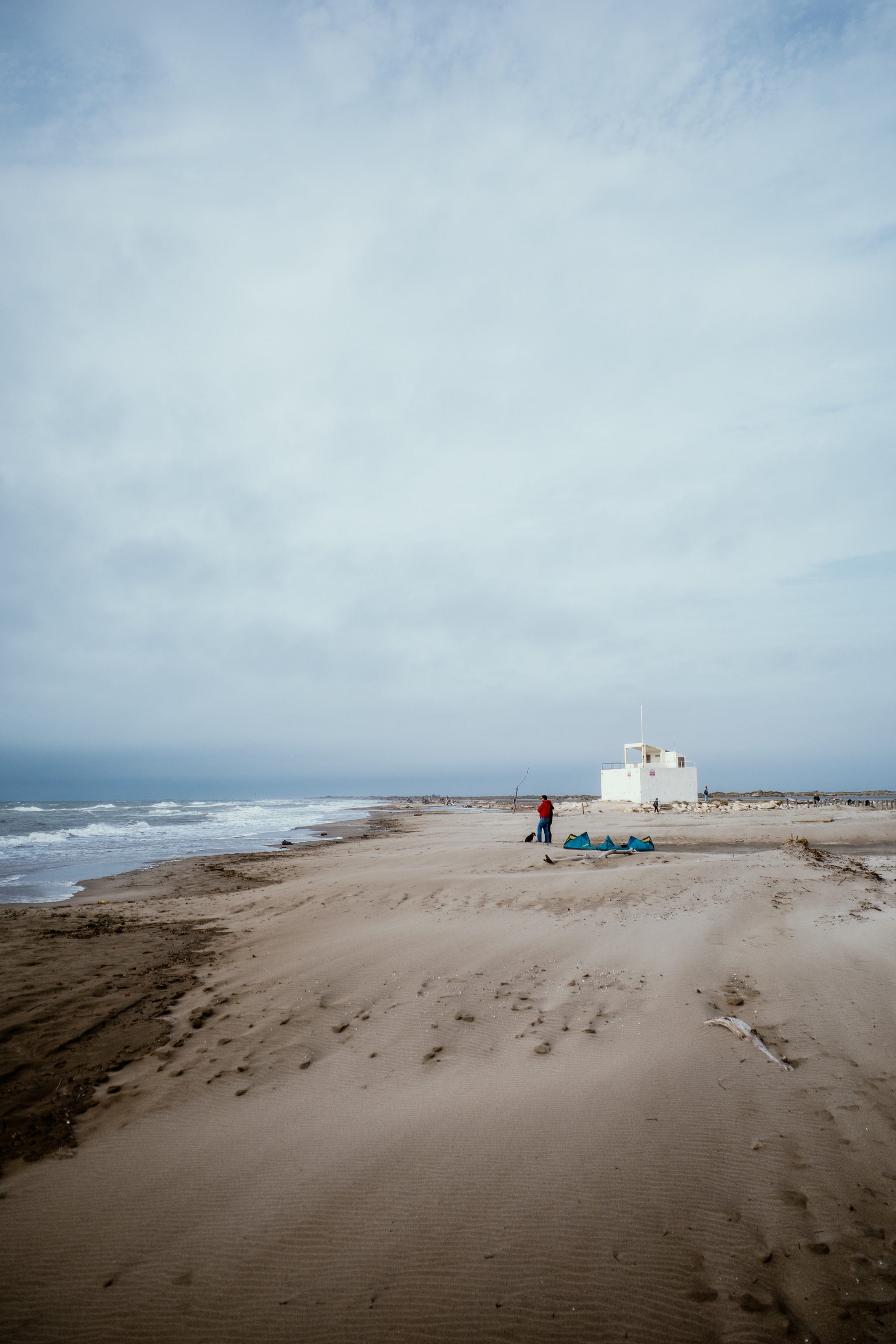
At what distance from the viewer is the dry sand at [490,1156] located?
2.92m

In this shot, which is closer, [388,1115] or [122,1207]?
[122,1207]

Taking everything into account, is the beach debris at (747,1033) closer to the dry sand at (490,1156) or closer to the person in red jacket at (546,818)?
the dry sand at (490,1156)

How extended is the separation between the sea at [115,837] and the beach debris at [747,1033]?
15062 mm

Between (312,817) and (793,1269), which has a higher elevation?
(793,1269)

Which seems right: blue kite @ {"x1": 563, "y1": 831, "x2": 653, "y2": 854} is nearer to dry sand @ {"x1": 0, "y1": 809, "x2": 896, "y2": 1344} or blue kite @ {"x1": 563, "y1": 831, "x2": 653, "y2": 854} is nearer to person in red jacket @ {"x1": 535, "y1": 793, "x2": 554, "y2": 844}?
person in red jacket @ {"x1": 535, "y1": 793, "x2": 554, "y2": 844}

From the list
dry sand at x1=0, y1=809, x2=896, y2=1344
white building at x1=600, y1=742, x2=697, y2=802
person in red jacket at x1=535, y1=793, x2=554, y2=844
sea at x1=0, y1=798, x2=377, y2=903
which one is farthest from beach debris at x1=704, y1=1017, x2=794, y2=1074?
white building at x1=600, y1=742, x2=697, y2=802

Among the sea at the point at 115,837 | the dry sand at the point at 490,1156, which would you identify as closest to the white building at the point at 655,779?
the sea at the point at 115,837

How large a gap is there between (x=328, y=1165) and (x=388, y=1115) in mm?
660

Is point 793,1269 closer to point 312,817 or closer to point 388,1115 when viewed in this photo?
point 388,1115

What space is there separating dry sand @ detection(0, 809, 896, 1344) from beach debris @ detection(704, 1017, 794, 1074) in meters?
0.10

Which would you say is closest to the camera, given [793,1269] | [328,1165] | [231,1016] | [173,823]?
[793,1269]

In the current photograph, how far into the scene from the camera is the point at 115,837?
32.3 m

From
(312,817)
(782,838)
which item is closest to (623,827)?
(782,838)

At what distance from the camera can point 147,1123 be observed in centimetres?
455
